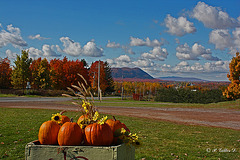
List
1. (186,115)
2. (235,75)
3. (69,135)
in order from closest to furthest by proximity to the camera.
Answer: (69,135) → (186,115) → (235,75)

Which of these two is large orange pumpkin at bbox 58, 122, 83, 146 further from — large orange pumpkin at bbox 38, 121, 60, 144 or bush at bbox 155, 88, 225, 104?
bush at bbox 155, 88, 225, 104

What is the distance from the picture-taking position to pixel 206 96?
4153 centimetres

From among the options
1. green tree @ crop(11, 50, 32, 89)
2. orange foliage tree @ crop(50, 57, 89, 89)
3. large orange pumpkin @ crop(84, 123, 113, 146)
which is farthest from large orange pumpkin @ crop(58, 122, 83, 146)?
orange foliage tree @ crop(50, 57, 89, 89)

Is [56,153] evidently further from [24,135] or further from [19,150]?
[24,135]

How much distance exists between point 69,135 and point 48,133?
0.29 metres

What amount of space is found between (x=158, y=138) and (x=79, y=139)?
245 inches

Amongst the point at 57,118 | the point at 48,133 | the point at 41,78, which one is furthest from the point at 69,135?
the point at 41,78

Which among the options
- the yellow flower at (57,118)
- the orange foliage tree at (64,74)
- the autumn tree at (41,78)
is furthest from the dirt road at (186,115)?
the orange foliage tree at (64,74)

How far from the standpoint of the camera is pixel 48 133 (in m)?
2.81

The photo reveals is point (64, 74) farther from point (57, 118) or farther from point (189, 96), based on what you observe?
point (57, 118)

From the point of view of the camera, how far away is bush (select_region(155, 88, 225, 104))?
40.3 metres

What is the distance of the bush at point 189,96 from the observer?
40.3 metres

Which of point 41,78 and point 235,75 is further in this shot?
point 41,78

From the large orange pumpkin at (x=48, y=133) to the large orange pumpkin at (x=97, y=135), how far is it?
1.26 feet
